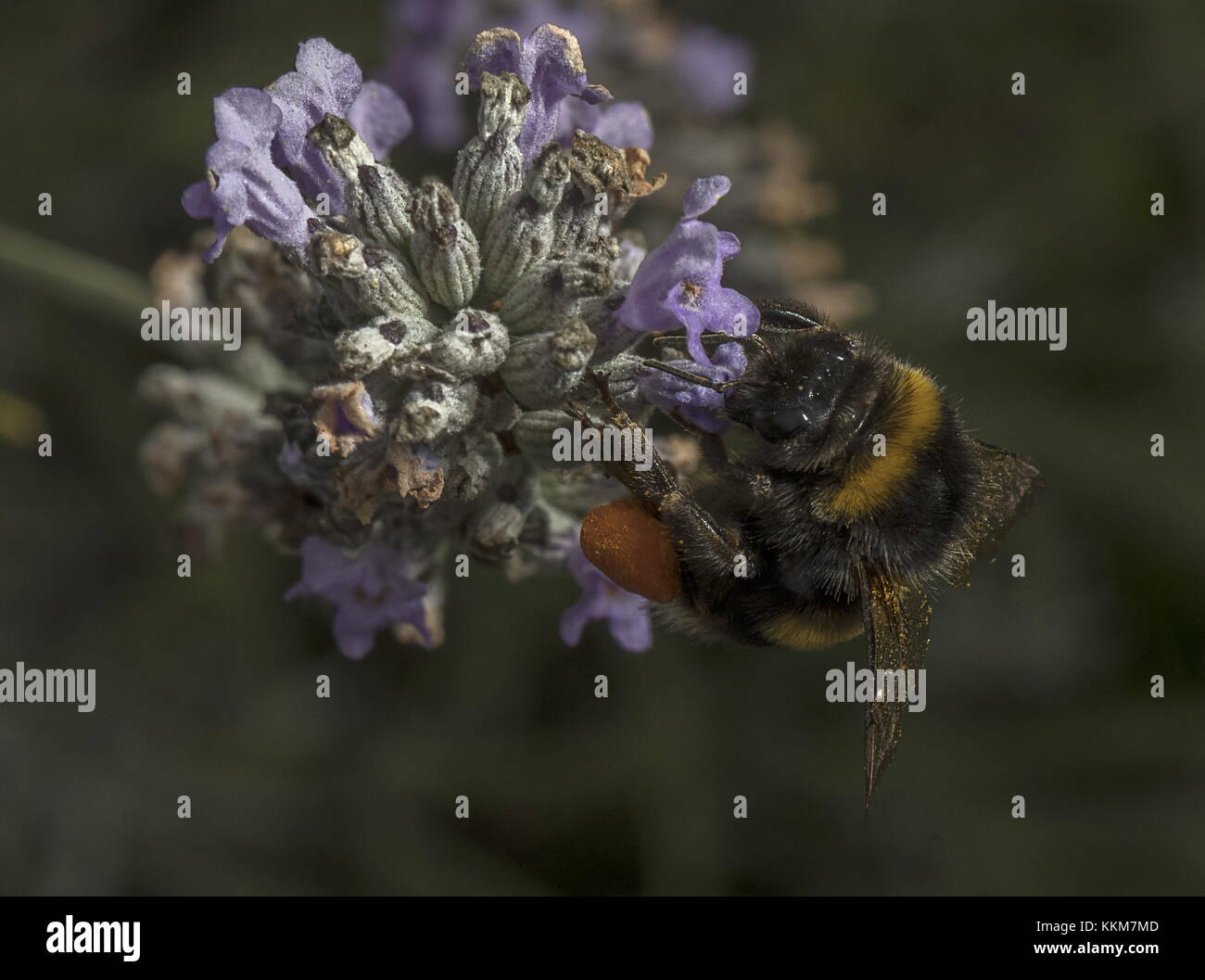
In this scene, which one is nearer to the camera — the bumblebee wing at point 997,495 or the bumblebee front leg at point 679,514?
the bumblebee front leg at point 679,514

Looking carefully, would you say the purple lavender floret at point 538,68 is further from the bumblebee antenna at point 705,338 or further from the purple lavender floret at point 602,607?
the purple lavender floret at point 602,607

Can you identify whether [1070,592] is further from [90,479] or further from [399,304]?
[90,479]

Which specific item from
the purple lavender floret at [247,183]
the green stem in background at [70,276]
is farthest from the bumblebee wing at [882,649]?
the green stem in background at [70,276]

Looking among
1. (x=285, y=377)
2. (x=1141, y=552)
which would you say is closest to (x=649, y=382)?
(x=285, y=377)

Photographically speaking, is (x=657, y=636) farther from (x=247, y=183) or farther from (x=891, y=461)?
(x=247, y=183)

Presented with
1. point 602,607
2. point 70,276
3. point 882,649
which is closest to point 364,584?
point 602,607

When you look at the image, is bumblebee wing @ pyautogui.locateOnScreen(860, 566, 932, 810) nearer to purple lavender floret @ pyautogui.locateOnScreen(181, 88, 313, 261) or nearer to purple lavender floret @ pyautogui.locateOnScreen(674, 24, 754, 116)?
purple lavender floret @ pyautogui.locateOnScreen(181, 88, 313, 261)
